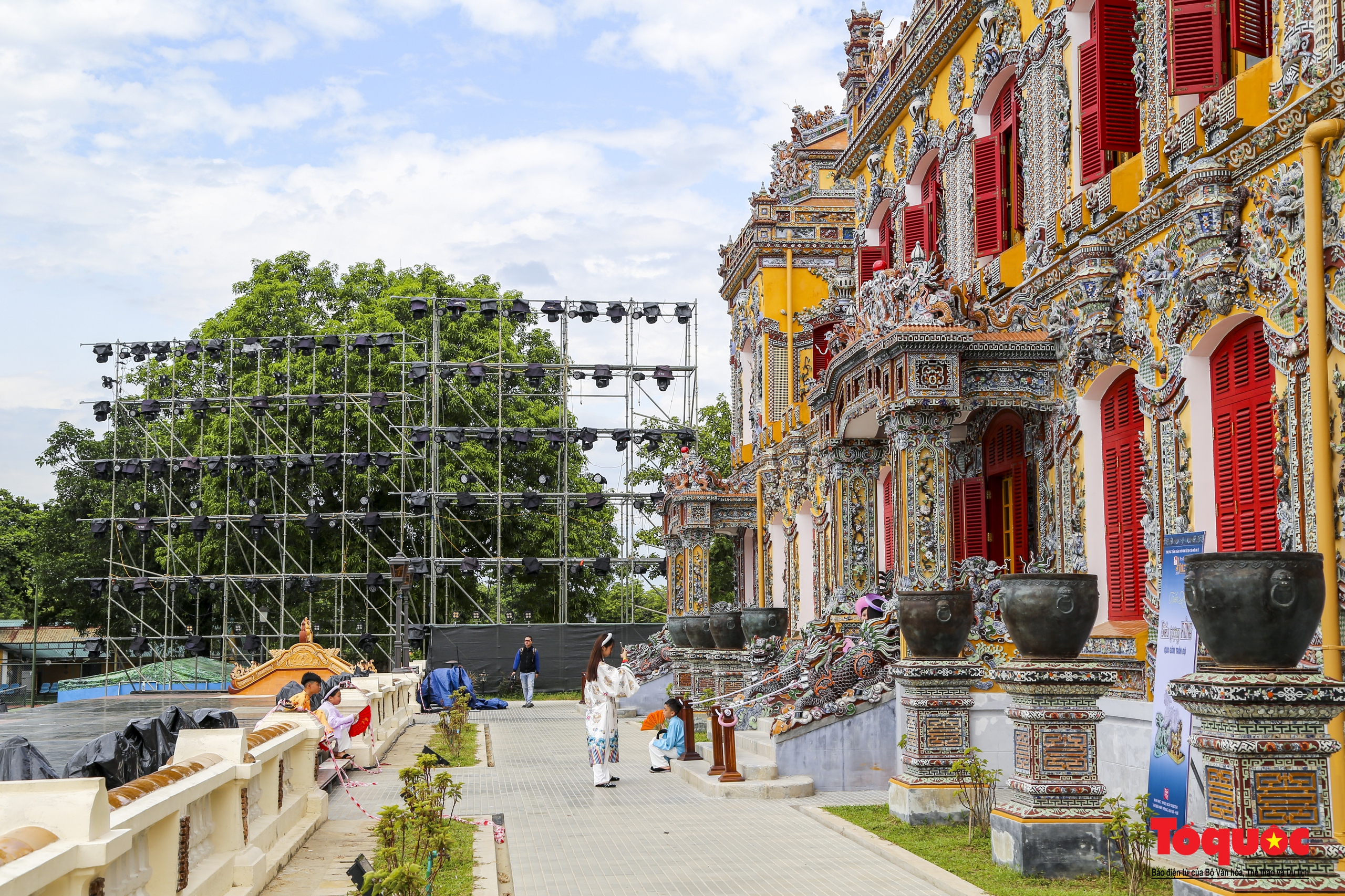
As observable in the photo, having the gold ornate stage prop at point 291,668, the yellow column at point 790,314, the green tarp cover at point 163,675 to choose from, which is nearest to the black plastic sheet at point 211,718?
the yellow column at point 790,314

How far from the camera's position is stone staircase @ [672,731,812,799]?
1302cm

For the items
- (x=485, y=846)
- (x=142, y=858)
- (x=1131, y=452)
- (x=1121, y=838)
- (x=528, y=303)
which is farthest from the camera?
(x=528, y=303)

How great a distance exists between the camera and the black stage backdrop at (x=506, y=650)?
3350 cm

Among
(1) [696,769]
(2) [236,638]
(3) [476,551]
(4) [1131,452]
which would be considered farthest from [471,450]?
(4) [1131,452]

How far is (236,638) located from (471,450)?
9733 millimetres

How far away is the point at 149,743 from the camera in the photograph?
8164 millimetres

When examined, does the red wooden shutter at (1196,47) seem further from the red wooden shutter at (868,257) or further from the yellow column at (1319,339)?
the red wooden shutter at (868,257)

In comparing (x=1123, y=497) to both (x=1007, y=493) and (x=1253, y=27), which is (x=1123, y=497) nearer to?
(x=1007, y=493)

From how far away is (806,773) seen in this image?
44.0 feet

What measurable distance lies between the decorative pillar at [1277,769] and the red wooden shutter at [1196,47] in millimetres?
6420

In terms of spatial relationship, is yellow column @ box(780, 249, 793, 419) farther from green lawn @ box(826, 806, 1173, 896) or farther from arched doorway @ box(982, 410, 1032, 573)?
green lawn @ box(826, 806, 1173, 896)

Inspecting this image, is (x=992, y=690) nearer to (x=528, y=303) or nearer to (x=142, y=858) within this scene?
(x=142, y=858)

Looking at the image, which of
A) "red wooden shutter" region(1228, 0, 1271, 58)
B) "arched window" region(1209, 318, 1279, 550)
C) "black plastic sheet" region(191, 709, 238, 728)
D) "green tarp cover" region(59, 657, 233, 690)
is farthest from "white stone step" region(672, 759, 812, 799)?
"green tarp cover" region(59, 657, 233, 690)

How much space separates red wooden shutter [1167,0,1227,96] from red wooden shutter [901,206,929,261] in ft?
24.1
